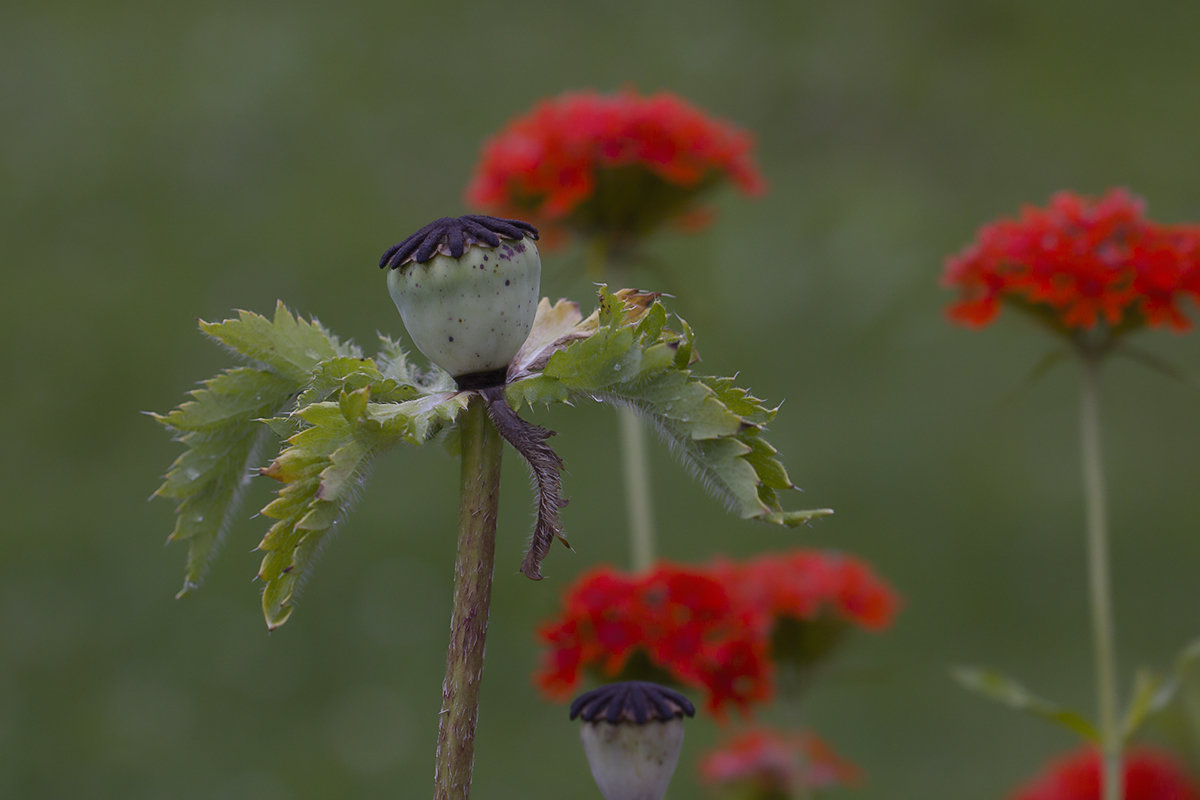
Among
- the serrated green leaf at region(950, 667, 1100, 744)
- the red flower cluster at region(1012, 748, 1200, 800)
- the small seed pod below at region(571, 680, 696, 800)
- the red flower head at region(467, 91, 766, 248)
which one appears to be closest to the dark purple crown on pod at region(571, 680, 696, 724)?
the small seed pod below at region(571, 680, 696, 800)

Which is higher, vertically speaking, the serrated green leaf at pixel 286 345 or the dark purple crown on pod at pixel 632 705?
the serrated green leaf at pixel 286 345

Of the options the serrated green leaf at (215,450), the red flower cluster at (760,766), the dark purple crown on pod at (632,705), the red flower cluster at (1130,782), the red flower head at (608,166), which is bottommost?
the dark purple crown on pod at (632,705)

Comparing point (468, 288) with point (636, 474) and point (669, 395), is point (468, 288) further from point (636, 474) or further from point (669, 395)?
point (636, 474)

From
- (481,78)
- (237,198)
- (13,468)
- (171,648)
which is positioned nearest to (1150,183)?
(481,78)

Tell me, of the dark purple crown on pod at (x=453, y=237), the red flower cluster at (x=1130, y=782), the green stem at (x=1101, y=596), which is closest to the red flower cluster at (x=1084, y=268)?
the green stem at (x=1101, y=596)

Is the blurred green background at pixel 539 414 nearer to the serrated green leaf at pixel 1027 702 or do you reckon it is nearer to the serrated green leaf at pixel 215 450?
the serrated green leaf at pixel 1027 702

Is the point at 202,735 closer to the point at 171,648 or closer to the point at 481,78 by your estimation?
the point at 171,648

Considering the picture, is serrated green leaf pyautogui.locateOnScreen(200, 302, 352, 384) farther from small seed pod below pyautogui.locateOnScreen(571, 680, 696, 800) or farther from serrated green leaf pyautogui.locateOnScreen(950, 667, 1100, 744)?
serrated green leaf pyautogui.locateOnScreen(950, 667, 1100, 744)
